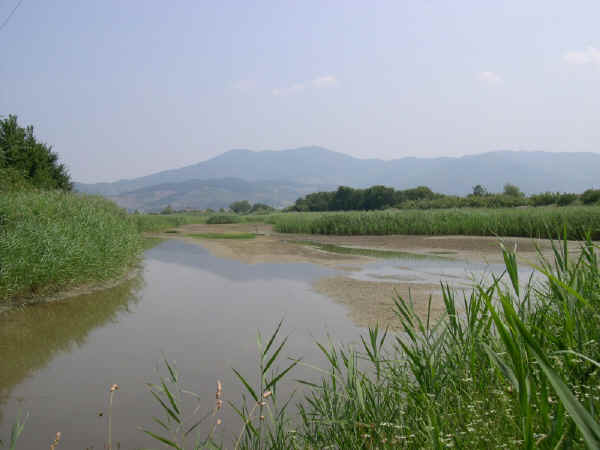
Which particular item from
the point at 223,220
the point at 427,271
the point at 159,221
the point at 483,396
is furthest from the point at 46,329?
the point at 223,220

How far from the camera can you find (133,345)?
502cm

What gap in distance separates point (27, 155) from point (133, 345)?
17.8m

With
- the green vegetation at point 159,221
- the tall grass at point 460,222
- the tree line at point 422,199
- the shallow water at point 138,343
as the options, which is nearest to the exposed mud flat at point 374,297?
the shallow water at point 138,343

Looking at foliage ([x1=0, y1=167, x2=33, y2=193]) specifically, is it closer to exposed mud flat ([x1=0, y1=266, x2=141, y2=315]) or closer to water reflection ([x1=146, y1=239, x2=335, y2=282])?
water reflection ([x1=146, y1=239, x2=335, y2=282])

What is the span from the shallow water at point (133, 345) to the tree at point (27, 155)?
42.2ft

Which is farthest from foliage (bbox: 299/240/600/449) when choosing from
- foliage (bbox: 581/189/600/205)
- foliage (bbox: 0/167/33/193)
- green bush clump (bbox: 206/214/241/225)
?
green bush clump (bbox: 206/214/241/225)

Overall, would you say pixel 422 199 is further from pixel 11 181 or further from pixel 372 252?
pixel 11 181

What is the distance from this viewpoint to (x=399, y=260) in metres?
12.4

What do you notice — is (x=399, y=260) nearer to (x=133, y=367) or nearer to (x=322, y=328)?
(x=322, y=328)

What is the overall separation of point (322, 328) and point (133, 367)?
233 cm

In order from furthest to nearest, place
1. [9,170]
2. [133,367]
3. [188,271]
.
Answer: [9,170] < [188,271] < [133,367]

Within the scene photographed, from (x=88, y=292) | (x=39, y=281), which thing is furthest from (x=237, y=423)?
(x=88, y=292)

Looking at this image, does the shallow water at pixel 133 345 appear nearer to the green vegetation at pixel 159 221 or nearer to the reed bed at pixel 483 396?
the reed bed at pixel 483 396

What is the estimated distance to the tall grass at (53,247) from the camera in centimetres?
632
